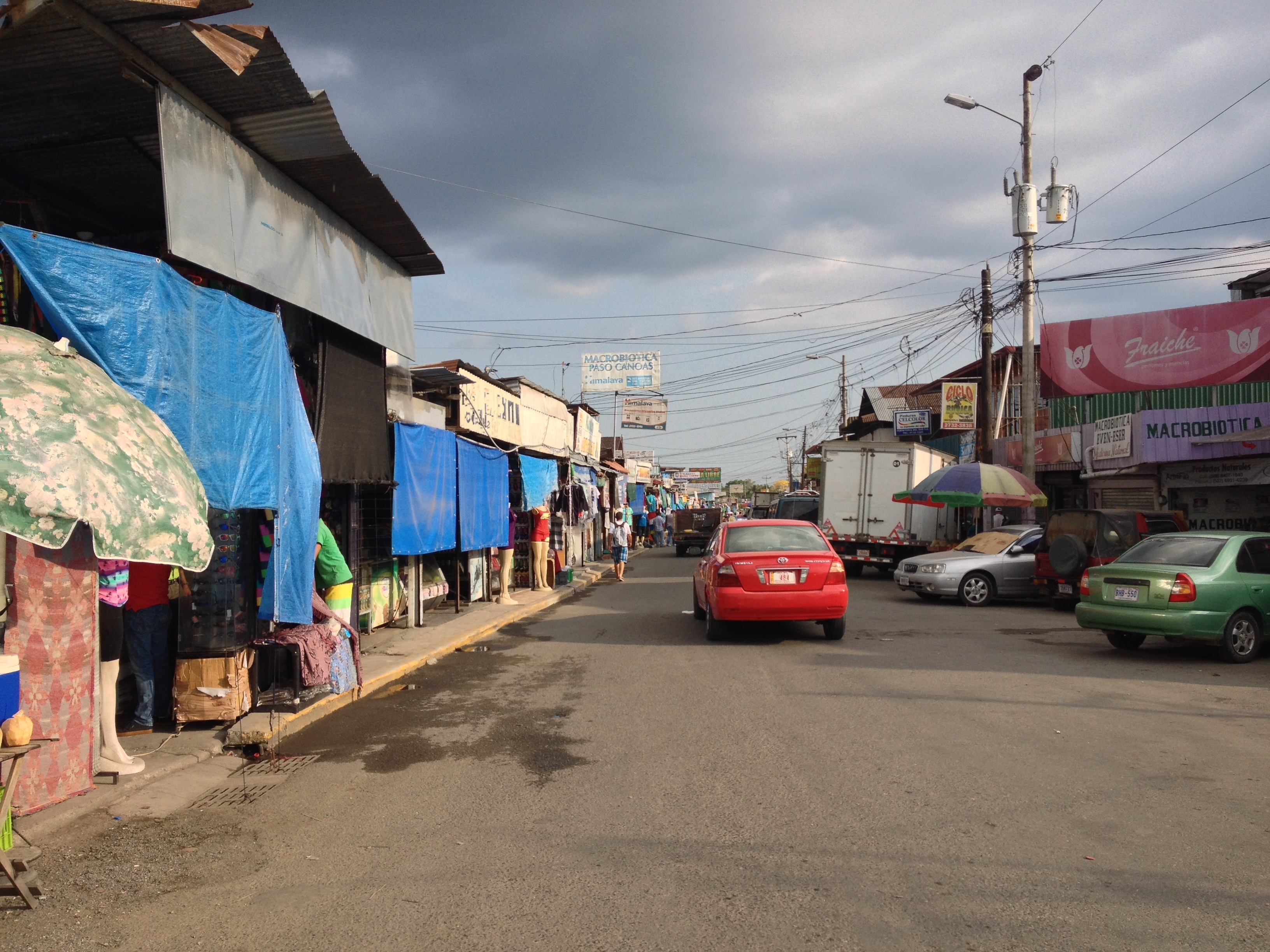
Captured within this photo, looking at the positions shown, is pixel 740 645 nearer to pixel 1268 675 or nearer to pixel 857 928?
pixel 1268 675

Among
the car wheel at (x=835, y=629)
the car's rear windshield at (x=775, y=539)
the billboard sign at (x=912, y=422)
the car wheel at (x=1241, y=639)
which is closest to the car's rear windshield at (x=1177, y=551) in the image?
the car wheel at (x=1241, y=639)

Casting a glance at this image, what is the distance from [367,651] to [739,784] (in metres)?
6.95

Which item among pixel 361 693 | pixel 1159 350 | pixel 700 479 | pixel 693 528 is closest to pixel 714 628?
pixel 361 693

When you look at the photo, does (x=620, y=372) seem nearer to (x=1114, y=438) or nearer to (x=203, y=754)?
(x=1114, y=438)

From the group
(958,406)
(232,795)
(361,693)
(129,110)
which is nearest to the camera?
(232,795)

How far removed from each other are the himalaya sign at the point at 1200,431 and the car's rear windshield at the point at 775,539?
12200mm

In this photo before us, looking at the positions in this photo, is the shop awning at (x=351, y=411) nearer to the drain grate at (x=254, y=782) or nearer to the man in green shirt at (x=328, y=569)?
the man in green shirt at (x=328, y=569)

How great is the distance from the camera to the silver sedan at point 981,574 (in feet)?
55.4

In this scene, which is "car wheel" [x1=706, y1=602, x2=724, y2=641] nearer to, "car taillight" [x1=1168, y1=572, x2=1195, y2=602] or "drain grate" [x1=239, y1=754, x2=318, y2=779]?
"car taillight" [x1=1168, y1=572, x2=1195, y2=602]

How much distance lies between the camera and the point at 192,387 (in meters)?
6.50

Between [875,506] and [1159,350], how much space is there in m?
7.76

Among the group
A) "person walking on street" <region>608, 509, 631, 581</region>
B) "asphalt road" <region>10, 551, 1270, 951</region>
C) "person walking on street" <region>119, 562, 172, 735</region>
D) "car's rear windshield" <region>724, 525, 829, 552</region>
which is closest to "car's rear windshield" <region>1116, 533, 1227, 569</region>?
"asphalt road" <region>10, 551, 1270, 951</region>

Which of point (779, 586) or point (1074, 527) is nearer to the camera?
point (779, 586)

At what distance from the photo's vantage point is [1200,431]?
20422 mm
